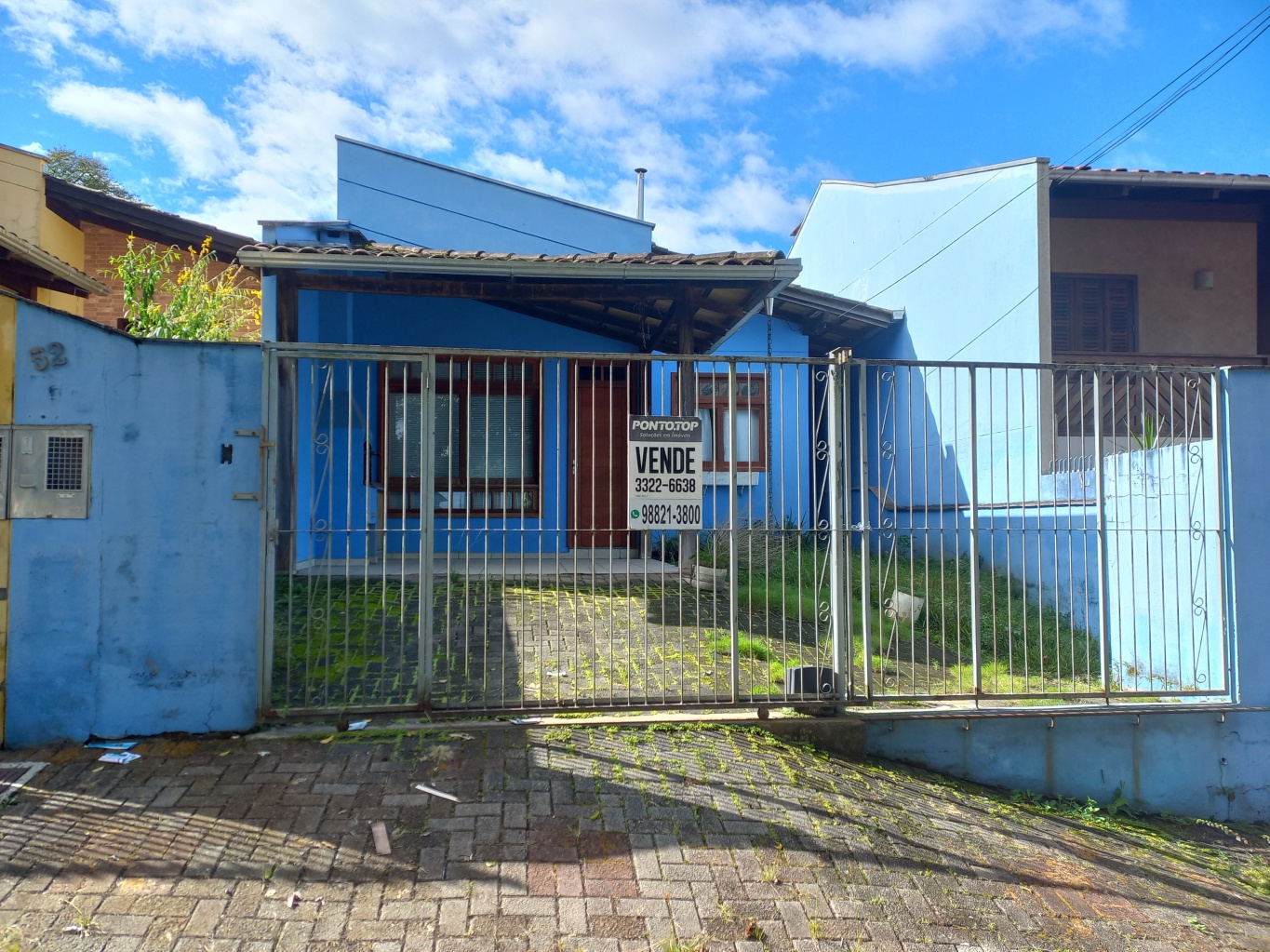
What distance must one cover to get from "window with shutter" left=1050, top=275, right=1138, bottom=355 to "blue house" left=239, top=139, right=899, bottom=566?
7.81ft

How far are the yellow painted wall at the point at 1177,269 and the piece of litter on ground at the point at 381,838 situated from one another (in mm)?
Result: 11604

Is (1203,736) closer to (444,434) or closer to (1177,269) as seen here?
(444,434)

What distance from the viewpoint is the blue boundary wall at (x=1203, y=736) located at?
17.4 feet

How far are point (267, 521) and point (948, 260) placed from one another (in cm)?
1017

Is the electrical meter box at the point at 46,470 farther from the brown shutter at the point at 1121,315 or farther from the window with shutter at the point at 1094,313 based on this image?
the brown shutter at the point at 1121,315

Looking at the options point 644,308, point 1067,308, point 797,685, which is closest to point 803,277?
point 1067,308

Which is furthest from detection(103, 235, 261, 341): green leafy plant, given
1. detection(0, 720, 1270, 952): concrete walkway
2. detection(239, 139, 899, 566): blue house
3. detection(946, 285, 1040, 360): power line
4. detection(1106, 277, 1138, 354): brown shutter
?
detection(1106, 277, 1138, 354): brown shutter

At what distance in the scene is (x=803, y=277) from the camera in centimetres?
1716

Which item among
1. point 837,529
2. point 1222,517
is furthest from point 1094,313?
point 837,529

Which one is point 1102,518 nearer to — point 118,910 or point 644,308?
point 644,308

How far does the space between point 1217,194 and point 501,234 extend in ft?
32.4

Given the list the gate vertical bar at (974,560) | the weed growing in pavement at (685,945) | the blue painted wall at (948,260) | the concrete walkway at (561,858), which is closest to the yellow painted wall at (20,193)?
the concrete walkway at (561,858)

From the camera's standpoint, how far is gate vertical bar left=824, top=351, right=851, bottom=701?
16.0 feet

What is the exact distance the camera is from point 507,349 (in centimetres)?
796
